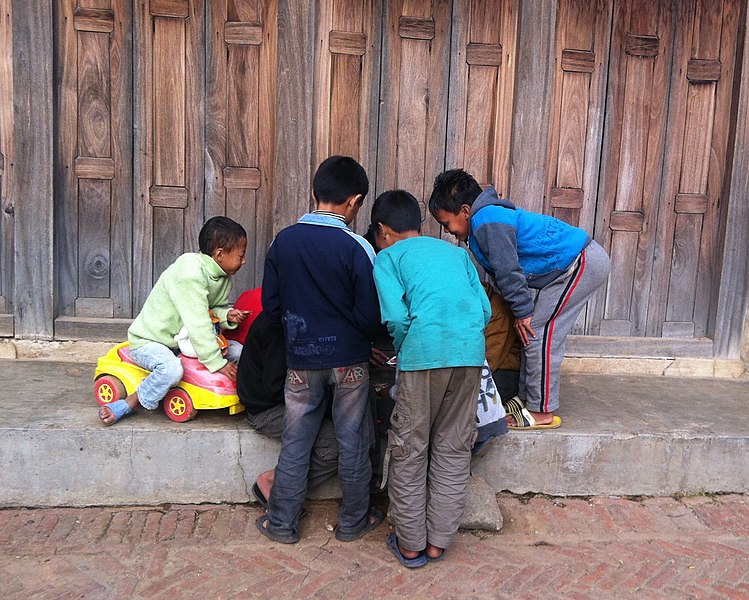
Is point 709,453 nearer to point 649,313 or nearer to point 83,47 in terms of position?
point 649,313

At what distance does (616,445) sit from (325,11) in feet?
10.6

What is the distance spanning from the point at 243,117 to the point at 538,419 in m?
2.70

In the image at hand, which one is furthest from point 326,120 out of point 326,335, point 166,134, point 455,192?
point 326,335

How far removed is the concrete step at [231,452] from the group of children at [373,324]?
0.24 m

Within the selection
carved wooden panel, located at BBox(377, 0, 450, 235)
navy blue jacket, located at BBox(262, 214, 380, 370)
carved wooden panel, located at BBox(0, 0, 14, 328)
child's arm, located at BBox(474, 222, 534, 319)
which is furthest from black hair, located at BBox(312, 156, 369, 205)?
carved wooden panel, located at BBox(0, 0, 14, 328)

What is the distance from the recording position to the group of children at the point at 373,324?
10.6 feet

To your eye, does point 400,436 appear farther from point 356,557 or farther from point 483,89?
point 483,89

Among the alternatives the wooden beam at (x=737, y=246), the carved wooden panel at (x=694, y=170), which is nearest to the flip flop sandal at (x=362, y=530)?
the carved wooden panel at (x=694, y=170)

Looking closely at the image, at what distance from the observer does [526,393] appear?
4.06 metres

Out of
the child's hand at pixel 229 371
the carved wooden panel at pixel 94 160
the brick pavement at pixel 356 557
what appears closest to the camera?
the brick pavement at pixel 356 557

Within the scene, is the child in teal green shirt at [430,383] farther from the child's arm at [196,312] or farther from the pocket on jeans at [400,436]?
the child's arm at [196,312]

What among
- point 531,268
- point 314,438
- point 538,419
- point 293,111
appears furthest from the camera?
point 293,111

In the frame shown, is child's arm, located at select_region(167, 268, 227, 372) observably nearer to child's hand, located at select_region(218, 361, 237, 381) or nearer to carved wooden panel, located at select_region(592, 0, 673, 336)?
child's hand, located at select_region(218, 361, 237, 381)

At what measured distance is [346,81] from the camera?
483 centimetres
